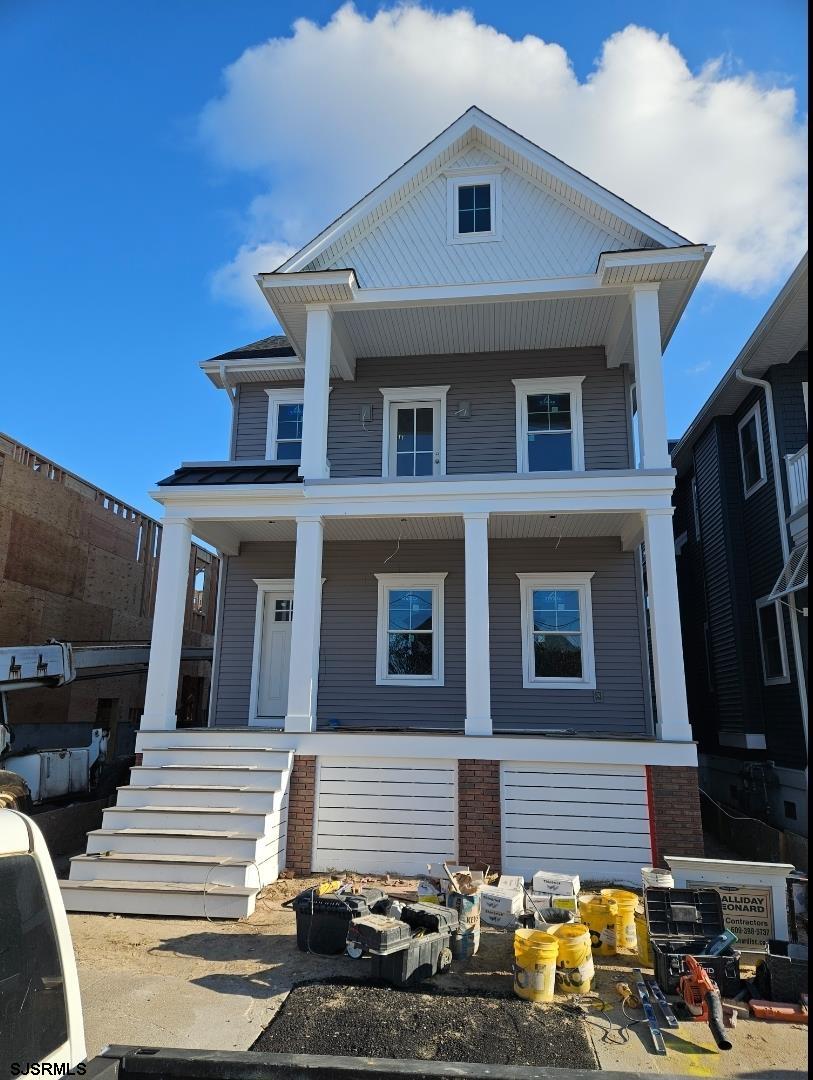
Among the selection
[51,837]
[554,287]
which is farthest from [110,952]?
[554,287]

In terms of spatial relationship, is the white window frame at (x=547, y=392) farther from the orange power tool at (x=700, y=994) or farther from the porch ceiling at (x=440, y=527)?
the orange power tool at (x=700, y=994)

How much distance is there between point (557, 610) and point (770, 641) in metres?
3.71

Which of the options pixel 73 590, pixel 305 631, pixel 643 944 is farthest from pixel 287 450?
pixel 643 944

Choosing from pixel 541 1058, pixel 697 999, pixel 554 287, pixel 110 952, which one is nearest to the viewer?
pixel 541 1058

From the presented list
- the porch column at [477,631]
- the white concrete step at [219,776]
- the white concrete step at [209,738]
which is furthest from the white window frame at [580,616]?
the white concrete step at [219,776]

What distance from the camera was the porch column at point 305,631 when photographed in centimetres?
918

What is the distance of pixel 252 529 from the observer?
38.8 feet

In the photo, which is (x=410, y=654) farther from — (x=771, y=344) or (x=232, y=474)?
(x=771, y=344)

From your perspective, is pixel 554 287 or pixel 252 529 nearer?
pixel 554 287

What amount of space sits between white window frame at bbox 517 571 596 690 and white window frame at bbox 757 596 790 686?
270 centimetres

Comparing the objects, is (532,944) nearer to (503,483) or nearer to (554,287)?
(503,483)

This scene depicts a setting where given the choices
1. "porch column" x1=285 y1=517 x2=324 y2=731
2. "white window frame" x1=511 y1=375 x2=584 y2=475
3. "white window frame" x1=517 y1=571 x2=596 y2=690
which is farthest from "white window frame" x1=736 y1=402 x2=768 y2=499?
"porch column" x1=285 y1=517 x2=324 y2=731

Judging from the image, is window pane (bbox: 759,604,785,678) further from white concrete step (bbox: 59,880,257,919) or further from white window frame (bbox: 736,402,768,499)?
white concrete step (bbox: 59,880,257,919)

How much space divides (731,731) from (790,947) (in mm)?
8155
